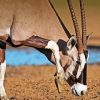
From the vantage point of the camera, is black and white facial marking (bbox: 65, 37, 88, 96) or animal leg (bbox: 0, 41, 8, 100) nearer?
black and white facial marking (bbox: 65, 37, 88, 96)

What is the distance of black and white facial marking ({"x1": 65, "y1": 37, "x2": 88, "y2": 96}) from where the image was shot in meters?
13.0

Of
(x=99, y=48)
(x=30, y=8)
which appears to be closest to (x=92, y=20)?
(x=99, y=48)

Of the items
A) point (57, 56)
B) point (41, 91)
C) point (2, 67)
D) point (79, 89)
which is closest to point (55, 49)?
point (57, 56)

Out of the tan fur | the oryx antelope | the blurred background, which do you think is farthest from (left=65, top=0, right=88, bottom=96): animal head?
the blurred background

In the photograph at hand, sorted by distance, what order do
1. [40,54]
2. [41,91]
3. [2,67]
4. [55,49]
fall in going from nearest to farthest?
1. [55,49]
2. [2,67]
3. [41,91]
4. [40,54]

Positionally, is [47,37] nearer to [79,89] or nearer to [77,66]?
[77,66]

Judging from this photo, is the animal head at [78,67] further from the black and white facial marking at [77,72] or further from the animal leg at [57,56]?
the animal leg at [57,56]

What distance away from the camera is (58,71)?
42.6 feet

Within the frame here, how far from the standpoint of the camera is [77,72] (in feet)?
42.9

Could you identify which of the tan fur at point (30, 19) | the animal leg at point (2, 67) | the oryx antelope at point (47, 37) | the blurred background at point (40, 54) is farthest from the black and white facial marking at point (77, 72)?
the blurred background at point (40, 54)

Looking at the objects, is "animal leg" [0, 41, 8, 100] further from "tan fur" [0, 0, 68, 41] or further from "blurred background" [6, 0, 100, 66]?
"blurred background" [6, 0, 100, 66]

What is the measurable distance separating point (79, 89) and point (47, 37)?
131 cm

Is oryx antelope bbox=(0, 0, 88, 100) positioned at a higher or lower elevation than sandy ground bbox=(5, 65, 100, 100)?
higher

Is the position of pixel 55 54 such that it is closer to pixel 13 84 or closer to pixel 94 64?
pixel 13 84
